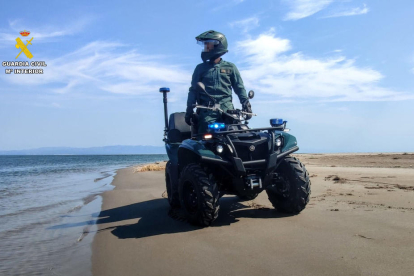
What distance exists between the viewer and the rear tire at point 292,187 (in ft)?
17.0

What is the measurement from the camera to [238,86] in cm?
623

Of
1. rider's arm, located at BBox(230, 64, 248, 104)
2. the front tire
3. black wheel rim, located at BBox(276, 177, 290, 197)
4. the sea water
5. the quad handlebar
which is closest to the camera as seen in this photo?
the sea water

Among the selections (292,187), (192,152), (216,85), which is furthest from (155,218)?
(216,85)

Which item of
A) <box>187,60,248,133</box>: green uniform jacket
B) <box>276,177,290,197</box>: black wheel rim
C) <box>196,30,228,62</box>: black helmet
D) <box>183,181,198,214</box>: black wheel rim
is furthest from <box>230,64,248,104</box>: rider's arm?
<box>183,181,198,214</box>: black wheel rim

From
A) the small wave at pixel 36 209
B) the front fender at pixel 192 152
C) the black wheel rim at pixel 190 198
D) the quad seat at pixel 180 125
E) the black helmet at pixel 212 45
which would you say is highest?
the black helmet at pixel 212 45

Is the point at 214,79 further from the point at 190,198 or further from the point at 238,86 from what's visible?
the point at 190,198

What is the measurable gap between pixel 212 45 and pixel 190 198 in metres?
2.70

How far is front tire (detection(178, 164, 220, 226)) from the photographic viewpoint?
471cm

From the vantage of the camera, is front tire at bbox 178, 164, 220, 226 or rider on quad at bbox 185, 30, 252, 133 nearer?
front tire at bbox 178, 164, 220, 226

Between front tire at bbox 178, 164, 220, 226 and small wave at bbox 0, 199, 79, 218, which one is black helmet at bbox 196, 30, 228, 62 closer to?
front tire at bbox 178, 164, 220, 226

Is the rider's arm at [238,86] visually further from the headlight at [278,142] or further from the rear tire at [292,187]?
the rear tire at [292,187]

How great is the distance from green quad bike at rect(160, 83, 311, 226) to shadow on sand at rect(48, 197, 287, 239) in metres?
0.32

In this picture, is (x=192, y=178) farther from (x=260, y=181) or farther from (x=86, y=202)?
(x=86, y=202)

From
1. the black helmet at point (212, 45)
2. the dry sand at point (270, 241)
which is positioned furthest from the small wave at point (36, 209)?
the black helmet at point (212, 45)
